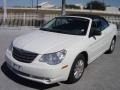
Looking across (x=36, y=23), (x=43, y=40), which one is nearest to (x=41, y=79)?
(x=43, y=40)

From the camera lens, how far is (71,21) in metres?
6.31

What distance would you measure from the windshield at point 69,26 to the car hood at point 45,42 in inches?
11.1

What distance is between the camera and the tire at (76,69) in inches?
195

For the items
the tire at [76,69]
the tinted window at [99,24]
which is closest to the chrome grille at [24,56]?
the tire at [76,69]

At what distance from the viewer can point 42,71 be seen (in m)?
4.45

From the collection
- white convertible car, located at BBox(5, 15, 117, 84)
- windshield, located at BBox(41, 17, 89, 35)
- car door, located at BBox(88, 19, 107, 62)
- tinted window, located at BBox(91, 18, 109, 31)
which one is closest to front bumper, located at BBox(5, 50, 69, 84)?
white convertible car, located at BBox(5, 15, 117, 84)

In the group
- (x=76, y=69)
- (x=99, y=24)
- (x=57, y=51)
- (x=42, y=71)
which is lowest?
(x=76, y=69)

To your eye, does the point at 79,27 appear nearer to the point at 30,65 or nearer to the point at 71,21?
the point at 71,21

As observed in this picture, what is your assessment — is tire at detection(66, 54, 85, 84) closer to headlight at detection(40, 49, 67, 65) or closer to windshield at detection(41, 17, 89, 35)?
headlight at detection(40, 49, 67, 65)

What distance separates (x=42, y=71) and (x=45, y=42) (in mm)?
858

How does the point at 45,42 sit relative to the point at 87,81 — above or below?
above

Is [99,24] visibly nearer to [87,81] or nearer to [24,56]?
[87,81]

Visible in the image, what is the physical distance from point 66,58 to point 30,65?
768mm

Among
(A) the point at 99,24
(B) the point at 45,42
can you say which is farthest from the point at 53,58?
(A) the point at 99,24
